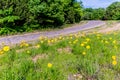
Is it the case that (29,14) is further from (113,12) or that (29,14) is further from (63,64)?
(113,12)

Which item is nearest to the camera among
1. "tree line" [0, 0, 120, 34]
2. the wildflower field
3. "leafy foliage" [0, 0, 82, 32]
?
the wildflower field

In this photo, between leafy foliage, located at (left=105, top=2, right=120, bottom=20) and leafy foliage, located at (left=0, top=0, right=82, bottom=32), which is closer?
leafy foliage, located at (left=0, top=0, right=82, bottom=32)

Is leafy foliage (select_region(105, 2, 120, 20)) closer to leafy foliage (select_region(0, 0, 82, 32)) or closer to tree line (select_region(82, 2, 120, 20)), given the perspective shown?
tree line (select_region(82, 2, 120, 20))

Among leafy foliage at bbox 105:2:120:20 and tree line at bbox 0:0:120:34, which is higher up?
tree line at bbox 0:0:120:34

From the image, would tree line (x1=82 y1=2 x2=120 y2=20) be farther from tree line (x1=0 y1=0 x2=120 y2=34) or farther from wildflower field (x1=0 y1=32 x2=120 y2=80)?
wildflower field (x1=0 y1=32 x2=120 y2=80)

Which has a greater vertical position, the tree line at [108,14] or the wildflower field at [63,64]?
the wildflower field at [63,64]

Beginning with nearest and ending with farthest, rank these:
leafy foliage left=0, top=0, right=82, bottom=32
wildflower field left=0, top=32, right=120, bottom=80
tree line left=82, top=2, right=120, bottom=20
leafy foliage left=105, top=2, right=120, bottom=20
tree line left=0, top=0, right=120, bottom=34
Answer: wildflower field left=0, top=32, right=120, bottom=80, tree line left=0, top=0, right=120, bottom=34, leafy foliage left=0, top=0, right=82, bottom=32, leafy foliage left=105, top=2, right=120, bottom=20, tree line left=82, top=2, right=120, bottom=20

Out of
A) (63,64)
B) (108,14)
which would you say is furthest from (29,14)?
(108,14)

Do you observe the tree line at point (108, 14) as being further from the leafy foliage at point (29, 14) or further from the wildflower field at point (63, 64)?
the wildflower field at point (63, 64)

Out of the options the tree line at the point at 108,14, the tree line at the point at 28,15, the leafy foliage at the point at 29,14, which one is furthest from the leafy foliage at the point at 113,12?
the leafy foliage at the point at 29,14

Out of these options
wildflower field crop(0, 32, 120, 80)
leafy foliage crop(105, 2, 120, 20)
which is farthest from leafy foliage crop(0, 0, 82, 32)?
leafy foliage crop(105, 2, 120, 20)

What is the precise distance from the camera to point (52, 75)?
4676 millimetres

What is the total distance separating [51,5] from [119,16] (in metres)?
80.8

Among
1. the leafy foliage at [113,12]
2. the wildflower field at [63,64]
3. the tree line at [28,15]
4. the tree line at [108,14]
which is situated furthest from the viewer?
the tree line at [108,14]
